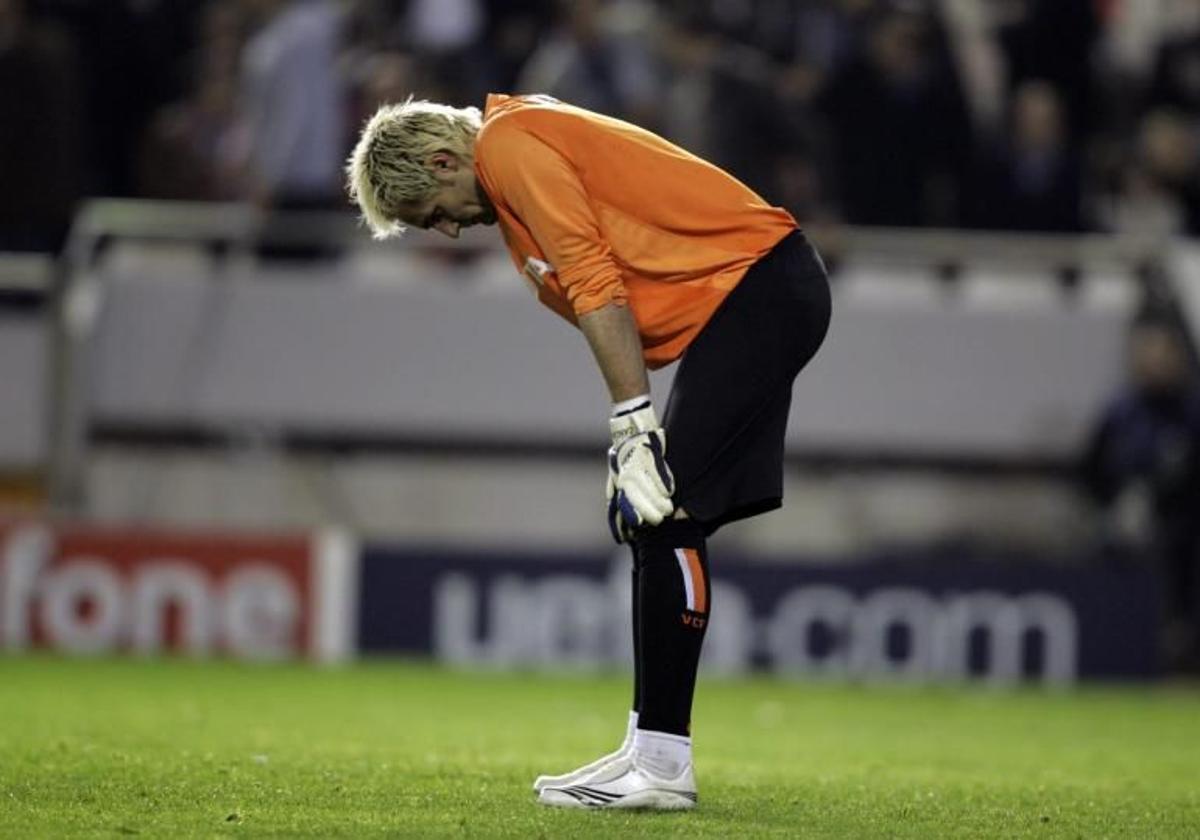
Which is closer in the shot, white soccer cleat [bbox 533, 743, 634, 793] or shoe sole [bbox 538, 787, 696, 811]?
shoe sole [bbox 538, 787, 696, 811]

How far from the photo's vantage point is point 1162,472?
554 inches

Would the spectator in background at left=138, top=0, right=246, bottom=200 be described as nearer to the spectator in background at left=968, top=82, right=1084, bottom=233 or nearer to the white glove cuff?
the spectator in background at left=968, top=82, right=1084, bottom=233

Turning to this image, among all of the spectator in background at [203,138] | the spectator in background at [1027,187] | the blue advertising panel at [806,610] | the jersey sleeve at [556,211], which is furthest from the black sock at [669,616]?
the spectator in background at [1027,187]

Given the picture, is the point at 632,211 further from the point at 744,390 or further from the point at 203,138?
the point at 203,138

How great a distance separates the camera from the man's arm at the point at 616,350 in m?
6.40

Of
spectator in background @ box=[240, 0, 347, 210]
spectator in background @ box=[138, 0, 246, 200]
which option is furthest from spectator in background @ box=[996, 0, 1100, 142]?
spectator in background @ box=[138, 0, 246, 200]

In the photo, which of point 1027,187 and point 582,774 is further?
point 1027,187

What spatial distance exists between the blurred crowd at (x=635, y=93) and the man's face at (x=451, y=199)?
6.99m

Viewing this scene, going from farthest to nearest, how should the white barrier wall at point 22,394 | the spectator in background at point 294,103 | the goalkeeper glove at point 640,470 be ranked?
the white barrier wall at point 22,394, the spectator in background at point 294,103, the goalkeeper glove at point 640,470

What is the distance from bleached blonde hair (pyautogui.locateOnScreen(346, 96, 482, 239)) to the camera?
21.4 ft

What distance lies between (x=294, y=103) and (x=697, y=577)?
7878mm

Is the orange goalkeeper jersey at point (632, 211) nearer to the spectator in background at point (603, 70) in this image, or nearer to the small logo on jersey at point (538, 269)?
the small logo on jersey at point (538, 269)

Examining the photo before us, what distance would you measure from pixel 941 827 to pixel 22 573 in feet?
27.8

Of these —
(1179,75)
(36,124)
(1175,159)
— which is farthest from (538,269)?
(1179,75)
